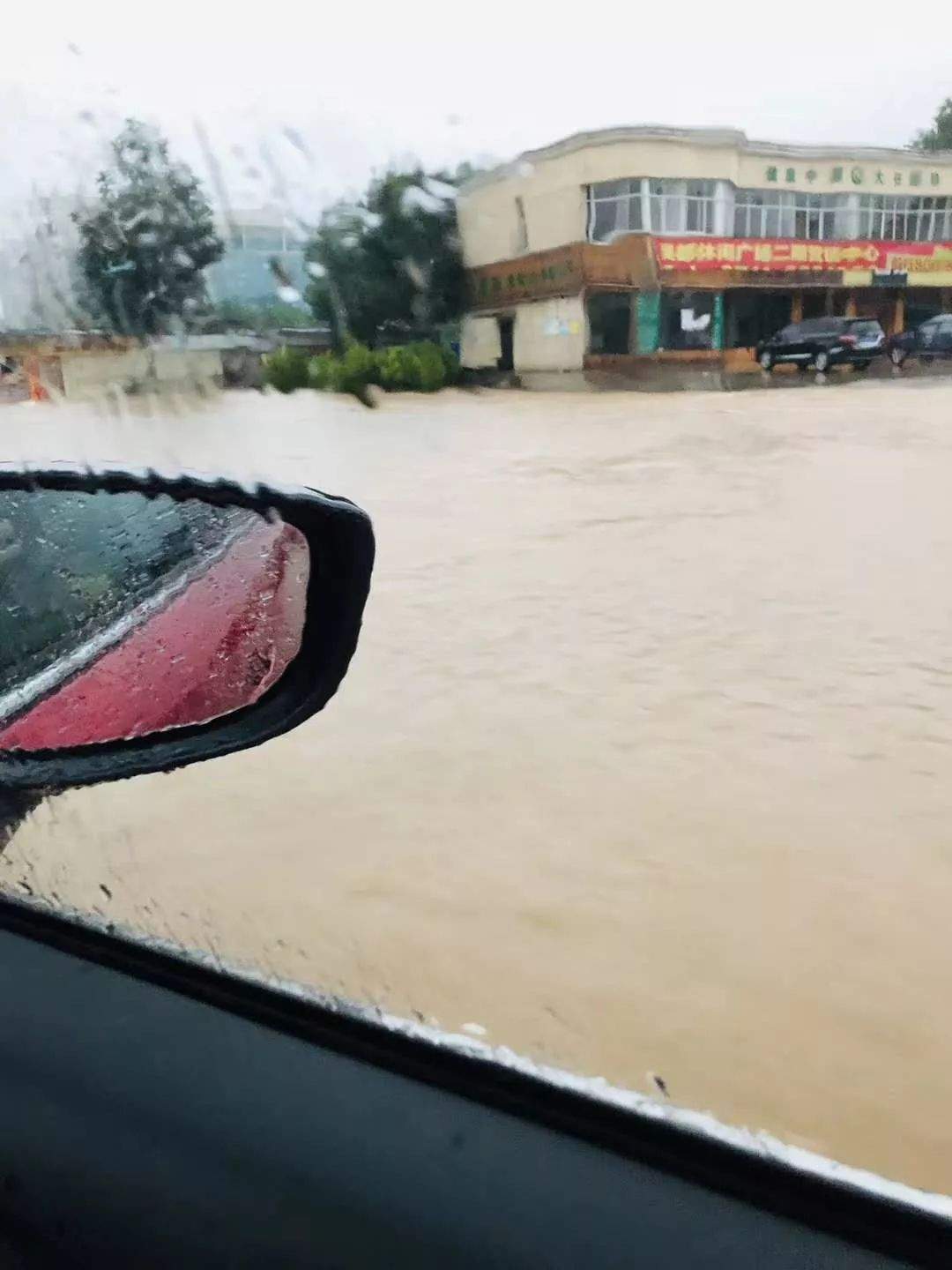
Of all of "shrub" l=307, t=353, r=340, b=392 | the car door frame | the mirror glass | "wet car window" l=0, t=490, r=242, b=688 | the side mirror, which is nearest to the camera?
the car door frame

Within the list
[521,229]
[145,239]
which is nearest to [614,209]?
[521,229]

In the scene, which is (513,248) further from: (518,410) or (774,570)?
(774,570)

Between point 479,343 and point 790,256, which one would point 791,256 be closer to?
point 790,256

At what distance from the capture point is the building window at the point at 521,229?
1554 mm

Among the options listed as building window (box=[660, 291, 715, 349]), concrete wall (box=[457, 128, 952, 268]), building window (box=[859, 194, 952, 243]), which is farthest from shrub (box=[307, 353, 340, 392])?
building window (box=[859, 194, 952, 243])

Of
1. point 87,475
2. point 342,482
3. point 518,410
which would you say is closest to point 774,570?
point 518,410

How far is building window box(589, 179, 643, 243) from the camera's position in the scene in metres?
1.43

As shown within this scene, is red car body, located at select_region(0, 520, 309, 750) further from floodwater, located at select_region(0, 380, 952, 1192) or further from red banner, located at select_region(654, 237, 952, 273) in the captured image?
red banner, located at select_region(654, 237, 952, 273)

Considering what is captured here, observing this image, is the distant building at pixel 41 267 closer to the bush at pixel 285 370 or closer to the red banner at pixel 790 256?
the bush at pixel 285 370

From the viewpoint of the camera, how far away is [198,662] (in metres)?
1.44

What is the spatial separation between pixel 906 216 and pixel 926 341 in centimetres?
25

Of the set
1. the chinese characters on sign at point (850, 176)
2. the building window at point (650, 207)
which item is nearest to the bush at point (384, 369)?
the building window at point (650, 207)

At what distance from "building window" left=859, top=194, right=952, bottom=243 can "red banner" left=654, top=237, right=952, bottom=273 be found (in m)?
0.02

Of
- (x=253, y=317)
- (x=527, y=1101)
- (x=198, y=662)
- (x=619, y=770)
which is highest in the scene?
(x=253, y=317)
